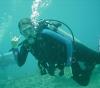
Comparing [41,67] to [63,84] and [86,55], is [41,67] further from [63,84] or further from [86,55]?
[63,84]

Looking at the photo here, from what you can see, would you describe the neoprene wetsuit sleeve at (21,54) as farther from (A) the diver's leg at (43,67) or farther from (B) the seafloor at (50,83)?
(B) the seafloor at (50,83)

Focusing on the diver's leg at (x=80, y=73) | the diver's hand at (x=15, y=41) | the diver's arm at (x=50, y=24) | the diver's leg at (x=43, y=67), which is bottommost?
the diver's leg at (x=80, y=73)

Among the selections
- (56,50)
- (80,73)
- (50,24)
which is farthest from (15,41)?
(80,73)

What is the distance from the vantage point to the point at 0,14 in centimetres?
6069

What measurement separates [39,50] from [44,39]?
1.06ft

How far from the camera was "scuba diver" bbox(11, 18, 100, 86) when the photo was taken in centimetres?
552

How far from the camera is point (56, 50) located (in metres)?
5.64

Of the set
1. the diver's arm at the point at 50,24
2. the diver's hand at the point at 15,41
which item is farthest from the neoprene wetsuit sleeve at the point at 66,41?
the diver's hand at the point at 15,41

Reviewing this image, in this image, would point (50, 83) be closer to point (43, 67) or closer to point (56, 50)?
point (43, 67)

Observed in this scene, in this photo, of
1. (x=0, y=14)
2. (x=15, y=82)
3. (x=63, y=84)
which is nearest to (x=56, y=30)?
(x=63, y=84)

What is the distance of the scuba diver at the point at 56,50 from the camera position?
5516mm

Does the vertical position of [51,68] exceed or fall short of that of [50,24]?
it falls short

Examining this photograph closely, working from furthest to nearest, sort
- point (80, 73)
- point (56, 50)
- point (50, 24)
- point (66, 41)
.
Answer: point (50, 24) < point (80, 73) < point (56, 50) < point (66, 41)

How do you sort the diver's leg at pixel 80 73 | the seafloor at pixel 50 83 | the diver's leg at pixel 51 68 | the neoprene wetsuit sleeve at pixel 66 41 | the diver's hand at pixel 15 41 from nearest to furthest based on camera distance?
the neoprene wetsuit sleeve at pixel 66 41
the diver's leg at pixel 51 68
the diver's leg at pixel 80 73
the diver's hand at pixel 15 41
the seafloor at pixel 50 83
